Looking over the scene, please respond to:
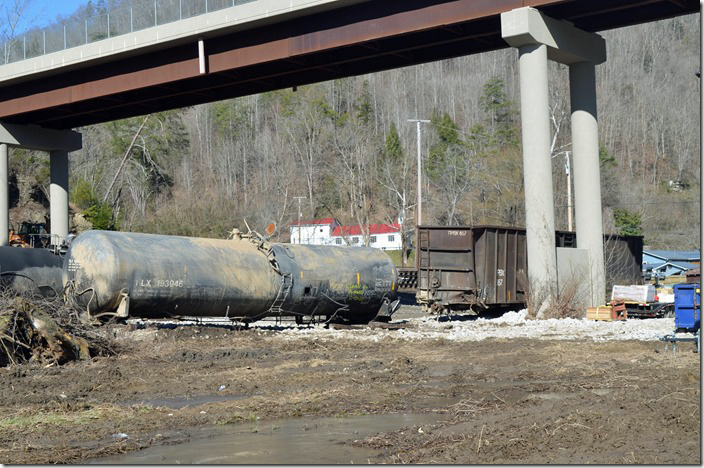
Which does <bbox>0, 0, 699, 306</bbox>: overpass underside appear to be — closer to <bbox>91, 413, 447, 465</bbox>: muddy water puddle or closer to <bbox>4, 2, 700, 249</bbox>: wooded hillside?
<bbox>91, 413, 447, 465</bbox>: muddy water puddle

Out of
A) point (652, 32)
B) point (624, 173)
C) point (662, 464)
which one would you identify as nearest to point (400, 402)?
point (662, 464)

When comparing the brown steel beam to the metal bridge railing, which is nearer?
the brown steel beam

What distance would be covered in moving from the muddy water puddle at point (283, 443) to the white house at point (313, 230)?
60971 mm

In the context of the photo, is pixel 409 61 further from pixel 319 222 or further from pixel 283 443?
pixel 319 222

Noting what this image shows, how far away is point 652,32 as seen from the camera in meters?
112

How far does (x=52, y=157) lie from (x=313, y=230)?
119ft

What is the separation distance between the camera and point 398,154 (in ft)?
268

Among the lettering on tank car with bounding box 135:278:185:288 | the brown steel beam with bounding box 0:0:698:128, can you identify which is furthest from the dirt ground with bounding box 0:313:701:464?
the brown steel beam with bounding box 0:0:698:128

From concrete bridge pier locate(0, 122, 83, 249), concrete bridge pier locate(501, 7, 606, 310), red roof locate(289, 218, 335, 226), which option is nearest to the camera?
concrete bridge pier locate(501, 7, 606, 310)

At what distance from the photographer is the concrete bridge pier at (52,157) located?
128 feet

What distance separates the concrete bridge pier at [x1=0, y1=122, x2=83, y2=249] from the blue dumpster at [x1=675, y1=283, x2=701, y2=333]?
29.2 meters

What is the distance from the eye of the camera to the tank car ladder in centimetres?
2050

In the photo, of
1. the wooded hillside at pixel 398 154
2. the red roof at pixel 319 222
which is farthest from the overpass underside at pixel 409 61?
the red roof at pixel 319 222

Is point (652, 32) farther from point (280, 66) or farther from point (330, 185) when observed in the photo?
point (280, 66)
